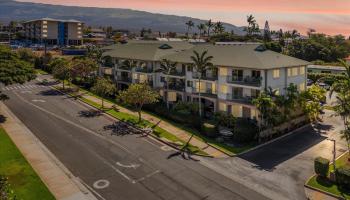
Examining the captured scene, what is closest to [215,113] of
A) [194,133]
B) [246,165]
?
[194,133]

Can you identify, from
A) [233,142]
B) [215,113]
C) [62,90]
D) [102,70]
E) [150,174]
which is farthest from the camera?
[102,70]

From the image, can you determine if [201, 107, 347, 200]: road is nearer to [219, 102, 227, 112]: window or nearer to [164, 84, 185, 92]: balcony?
[219, 102, 227, 112]: window

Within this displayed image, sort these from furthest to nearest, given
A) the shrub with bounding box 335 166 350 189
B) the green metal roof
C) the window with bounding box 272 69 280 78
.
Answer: the green metal roof → the window with bounding box 272 69 280 78 → the shrub with bounding box 335 166 350 189

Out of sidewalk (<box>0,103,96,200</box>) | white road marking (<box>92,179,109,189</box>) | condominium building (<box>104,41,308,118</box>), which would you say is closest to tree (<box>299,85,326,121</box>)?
condominium building (<box>104,41,308,118</box>)

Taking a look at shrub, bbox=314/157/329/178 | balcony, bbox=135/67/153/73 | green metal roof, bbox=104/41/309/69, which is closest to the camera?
shrub, bbox=314/157/329/178

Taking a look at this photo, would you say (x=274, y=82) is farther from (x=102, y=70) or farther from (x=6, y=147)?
(x=102, y=70)

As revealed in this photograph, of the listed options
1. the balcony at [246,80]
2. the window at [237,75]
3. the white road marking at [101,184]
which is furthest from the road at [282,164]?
the white road marking at [101,184]

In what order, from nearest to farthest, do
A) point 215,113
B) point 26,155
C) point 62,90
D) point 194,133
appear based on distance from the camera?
point 26,155 < point 194,133 < point 215,113 < point 62,90

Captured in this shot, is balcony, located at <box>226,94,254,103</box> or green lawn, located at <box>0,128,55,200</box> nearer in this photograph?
green lawn, located at <box>0,128,55,200</box>
